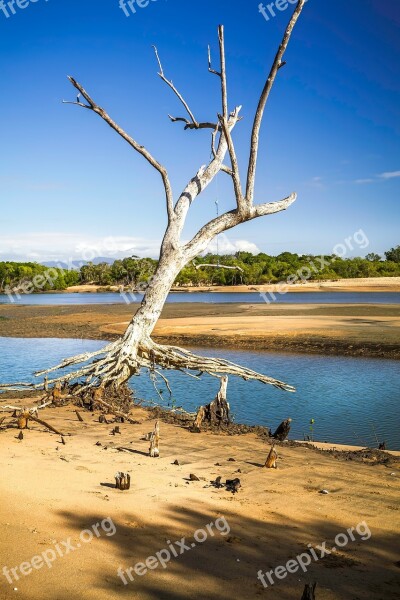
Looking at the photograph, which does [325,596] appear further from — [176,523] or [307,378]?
[307,378]

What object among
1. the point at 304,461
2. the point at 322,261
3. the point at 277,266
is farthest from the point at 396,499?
the point at 322,261

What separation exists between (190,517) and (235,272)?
103 m

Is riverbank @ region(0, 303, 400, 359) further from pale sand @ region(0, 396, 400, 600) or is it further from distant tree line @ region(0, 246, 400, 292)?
distant tree line @ region(0, 246, 400, 292)

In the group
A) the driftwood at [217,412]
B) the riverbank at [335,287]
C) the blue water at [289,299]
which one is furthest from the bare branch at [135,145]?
the riverbank at [335,287]

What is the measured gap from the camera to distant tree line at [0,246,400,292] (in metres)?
110

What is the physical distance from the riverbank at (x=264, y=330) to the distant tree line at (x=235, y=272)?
57631mm

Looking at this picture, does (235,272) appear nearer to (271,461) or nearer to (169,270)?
(169,270)

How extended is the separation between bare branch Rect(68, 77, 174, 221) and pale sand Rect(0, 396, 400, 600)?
5125 mm

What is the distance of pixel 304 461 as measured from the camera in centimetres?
828

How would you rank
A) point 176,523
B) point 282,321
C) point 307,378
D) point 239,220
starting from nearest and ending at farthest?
point 176,523, point 239,220, point 307,378, point 282,321

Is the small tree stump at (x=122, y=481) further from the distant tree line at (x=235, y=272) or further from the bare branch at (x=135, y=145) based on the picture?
the distant tree line at (x=235, y=272)

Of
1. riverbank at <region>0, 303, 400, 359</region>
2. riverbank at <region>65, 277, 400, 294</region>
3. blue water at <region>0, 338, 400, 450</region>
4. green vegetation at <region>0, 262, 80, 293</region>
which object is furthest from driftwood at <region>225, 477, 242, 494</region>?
Result: green vegetation at <region>0, 262, 80, 293</region>

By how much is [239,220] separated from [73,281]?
137 m

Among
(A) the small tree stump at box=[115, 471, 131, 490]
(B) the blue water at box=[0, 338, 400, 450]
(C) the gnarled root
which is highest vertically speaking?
(C) the gnarled root
